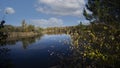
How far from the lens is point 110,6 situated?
16609 mm

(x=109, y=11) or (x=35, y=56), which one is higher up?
(x=109, y=11)

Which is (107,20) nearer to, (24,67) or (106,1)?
(106,1)

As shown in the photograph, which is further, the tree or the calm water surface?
the calm water surface

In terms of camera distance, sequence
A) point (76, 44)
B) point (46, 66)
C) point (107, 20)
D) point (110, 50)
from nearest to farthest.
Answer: point (110, 50) < point (107, 20) < point (76, 44) < point (46, 66)

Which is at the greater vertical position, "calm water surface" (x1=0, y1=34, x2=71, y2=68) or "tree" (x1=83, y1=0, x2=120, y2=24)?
"tree" (x1=83, y1=0, x2=120, y2=24)

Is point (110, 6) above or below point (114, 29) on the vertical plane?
above

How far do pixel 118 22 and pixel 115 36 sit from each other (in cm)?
116

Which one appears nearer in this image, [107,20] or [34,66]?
[107,20]

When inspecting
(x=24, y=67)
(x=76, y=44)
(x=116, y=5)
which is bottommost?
(x=24, y=67)

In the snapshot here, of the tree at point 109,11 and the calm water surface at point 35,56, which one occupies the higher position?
the tree at point 109,11

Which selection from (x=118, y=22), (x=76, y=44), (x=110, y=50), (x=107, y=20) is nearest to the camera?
(x=110, y=50)

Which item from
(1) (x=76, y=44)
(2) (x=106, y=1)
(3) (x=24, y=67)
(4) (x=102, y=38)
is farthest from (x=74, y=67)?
(3) (x=24, y=67)

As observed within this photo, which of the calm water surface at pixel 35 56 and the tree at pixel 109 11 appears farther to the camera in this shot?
the calm water surface at pixel 35 56

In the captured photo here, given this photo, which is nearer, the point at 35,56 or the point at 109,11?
the point at 109,11
